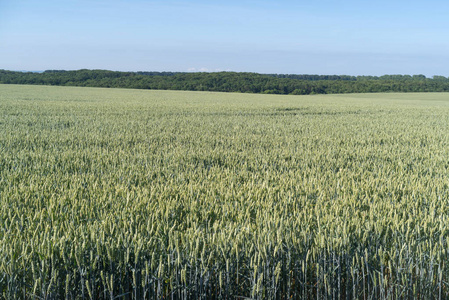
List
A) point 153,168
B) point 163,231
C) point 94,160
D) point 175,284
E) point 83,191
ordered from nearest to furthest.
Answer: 1. point 175,284
2. point 163,231
3. point 83,191
4. point 153,168
5. point 94,160

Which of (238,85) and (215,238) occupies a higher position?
(238,85)

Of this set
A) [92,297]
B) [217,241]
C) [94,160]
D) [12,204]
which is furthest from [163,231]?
[94,160]

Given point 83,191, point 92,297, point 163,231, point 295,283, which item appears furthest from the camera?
point 83,191

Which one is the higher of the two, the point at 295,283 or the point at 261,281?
the point at 261,281

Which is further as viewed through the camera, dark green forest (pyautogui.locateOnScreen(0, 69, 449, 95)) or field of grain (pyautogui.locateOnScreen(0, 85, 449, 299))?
dark green forest (pyautogui.locateOnScreen(0, 69, 449, 95))

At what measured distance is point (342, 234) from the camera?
2723 mm

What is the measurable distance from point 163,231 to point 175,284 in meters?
0.61

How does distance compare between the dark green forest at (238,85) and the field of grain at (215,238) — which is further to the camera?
the dark green forest at (238,85)

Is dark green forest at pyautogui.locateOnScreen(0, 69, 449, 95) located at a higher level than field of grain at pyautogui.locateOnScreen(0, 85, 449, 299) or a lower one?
higher

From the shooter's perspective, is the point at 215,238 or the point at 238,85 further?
the point at 238,85

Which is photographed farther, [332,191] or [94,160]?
[94,160]

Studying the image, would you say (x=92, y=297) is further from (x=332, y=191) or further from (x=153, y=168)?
(x=153, y=168)

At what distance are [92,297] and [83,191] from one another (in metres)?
2.31

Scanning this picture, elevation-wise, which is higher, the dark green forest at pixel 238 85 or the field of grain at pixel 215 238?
the dark green forest at pixel 238 85
